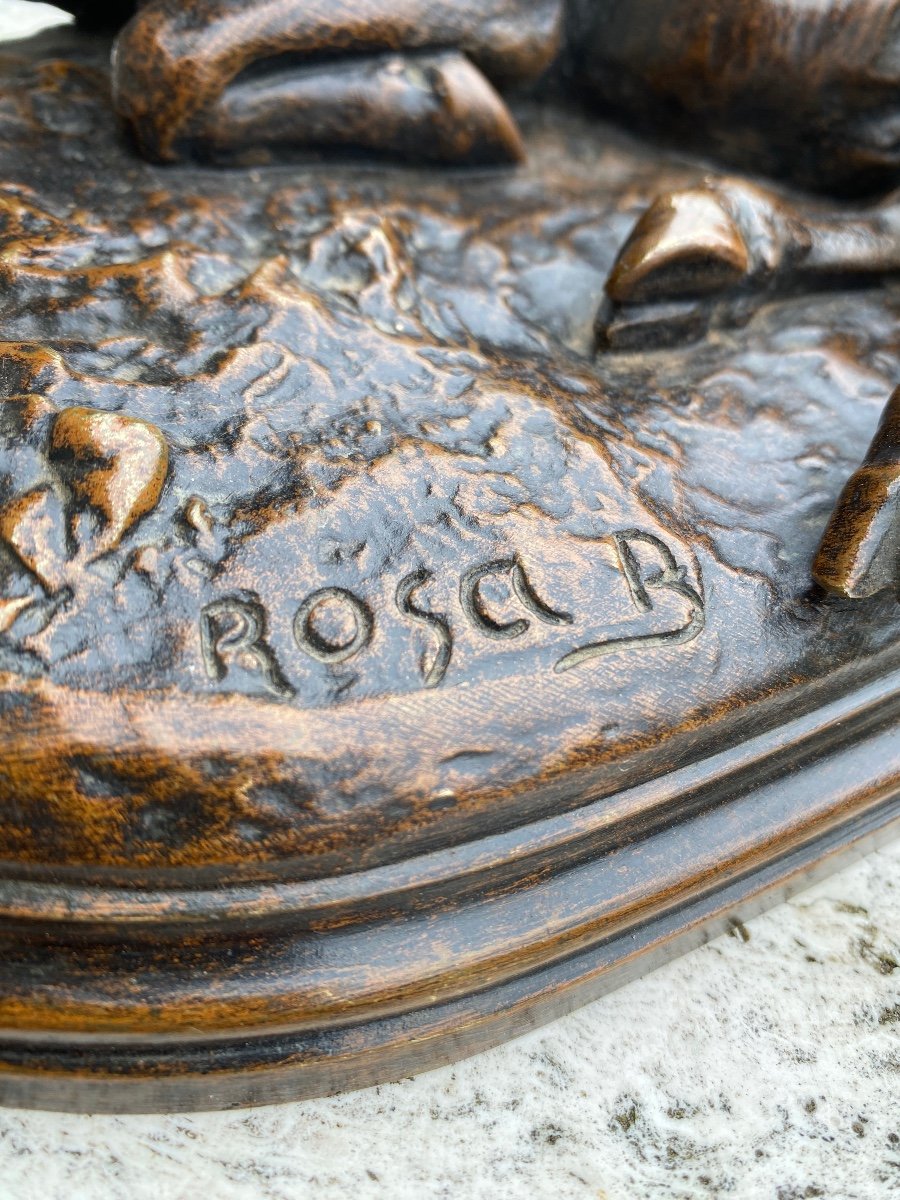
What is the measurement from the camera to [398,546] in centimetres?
81

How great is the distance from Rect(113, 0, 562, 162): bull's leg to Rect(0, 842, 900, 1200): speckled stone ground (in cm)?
99

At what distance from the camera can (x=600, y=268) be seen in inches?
46.4

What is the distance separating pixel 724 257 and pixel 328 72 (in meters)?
0.49

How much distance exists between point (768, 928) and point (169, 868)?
2.34 ft

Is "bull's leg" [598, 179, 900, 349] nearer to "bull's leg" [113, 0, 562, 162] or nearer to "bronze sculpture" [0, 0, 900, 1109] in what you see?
"bronze sculpture" [0, 0, 900, 1109]

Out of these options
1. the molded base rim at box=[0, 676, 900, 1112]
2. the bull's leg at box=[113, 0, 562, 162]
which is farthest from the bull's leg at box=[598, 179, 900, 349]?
the molded base rim at box=[0, 676, 900, 1112]

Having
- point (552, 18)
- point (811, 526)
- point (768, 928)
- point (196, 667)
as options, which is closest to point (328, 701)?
point (196, 667)

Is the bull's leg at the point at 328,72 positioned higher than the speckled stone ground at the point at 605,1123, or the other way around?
the bull's leg at the point at 328,72

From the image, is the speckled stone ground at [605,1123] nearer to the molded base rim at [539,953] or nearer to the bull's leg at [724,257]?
the molded base rim at [539,953]

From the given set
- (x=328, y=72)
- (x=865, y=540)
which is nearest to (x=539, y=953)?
(x=865, y=540)

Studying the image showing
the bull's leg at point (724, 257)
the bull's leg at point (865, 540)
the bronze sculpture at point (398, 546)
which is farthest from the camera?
the bull's leg at point (724, 257)

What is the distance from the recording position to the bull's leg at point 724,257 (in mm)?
1037

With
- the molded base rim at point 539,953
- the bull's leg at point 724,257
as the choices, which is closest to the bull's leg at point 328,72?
the bull's leg at point 724,257

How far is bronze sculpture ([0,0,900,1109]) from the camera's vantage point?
729 mm
